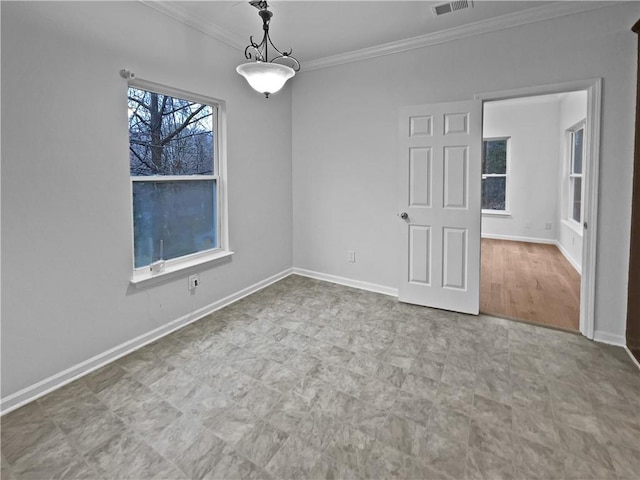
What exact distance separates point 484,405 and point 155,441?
5.97 feet

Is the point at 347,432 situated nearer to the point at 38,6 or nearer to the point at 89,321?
the point at 89,321

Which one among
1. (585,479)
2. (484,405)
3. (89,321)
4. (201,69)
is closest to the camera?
(585,479)

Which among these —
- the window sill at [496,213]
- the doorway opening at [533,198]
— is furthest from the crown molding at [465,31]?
the window sill at [496,213]

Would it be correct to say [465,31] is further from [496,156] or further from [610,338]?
[496,156]

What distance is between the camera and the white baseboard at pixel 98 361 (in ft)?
6.77

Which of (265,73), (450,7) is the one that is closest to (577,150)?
(450,7)

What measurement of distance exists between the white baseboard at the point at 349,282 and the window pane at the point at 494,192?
442cm

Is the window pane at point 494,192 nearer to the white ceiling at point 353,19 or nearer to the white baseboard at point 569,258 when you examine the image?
the white baseboard at point 569,258

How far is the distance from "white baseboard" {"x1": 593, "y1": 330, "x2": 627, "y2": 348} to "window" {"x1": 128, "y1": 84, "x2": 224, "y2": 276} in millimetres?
3426

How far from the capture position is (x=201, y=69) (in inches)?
122

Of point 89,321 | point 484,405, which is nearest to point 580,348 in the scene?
point 484,405

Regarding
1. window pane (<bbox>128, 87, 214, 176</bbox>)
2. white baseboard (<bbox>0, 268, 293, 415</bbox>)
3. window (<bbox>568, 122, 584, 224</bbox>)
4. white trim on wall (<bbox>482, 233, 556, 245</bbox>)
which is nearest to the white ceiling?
window pane (<bbox>128, 87, 214, 176</bbox>)

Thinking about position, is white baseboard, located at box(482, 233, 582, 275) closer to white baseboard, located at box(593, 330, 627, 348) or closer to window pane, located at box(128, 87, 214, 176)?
white baseboard, located at box(593, 330, 627, 348)

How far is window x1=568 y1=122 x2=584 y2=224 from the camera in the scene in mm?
5293
